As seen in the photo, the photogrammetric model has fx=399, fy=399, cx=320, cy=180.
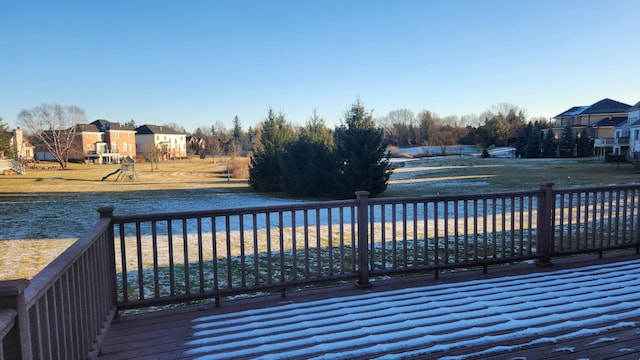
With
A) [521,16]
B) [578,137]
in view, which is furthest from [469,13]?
[578,137]

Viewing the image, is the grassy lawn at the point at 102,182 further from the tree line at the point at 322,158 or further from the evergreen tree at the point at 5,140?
the evergreen tree at the point at 5,140

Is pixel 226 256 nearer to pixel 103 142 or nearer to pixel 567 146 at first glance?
pixel 567 146

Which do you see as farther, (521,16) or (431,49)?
(431,49)

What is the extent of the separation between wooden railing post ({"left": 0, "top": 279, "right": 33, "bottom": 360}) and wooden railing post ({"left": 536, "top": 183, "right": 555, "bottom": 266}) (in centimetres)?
474

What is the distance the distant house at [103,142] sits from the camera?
56531mm

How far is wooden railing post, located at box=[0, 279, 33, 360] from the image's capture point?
1309mm

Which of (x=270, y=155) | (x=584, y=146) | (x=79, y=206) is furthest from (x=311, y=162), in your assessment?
(x=584, y=146)

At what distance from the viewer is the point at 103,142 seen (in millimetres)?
60125

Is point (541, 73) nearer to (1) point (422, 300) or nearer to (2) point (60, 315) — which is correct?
(1) point (422, 300)

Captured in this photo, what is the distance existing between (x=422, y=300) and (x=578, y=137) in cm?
5109

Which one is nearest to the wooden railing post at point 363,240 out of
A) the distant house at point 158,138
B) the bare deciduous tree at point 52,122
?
the bare deciduous tree at point 52,122

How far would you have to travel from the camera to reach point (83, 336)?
233 centimetres

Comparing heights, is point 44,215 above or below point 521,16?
below

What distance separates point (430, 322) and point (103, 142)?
6652 cm
